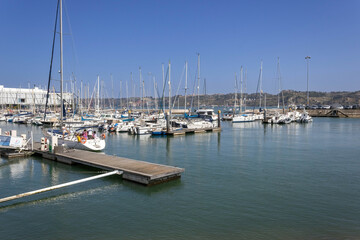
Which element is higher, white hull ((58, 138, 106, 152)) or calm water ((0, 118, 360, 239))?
white hull ((58, 138, 106, 152))

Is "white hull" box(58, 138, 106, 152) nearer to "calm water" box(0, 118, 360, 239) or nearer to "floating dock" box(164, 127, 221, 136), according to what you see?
"calm water" box(0, 118, 360, 239)

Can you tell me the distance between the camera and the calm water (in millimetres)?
11852

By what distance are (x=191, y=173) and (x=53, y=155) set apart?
1204 centimetres

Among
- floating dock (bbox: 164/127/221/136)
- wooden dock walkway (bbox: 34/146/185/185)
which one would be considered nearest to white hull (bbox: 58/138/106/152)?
wooden dock walkway (bbox: 34/146/185/185)

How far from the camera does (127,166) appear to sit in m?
19.4

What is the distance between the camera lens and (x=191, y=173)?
68.7ft

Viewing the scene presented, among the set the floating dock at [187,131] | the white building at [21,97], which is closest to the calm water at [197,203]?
the floating dock at [187,131]

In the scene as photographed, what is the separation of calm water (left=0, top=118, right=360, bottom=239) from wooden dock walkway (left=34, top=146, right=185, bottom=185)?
0.52 metres

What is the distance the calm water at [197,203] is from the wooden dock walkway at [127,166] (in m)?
0.52

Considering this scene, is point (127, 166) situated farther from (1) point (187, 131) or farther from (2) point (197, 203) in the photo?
(1) point (187, 131)

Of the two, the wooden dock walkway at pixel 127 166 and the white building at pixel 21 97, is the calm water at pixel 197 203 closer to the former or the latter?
the wooden dock walkway at pixel 127 166

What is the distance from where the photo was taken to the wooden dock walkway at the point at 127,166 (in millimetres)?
17422

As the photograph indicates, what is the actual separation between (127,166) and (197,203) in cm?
640

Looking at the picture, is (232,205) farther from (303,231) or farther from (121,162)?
(121,162)
